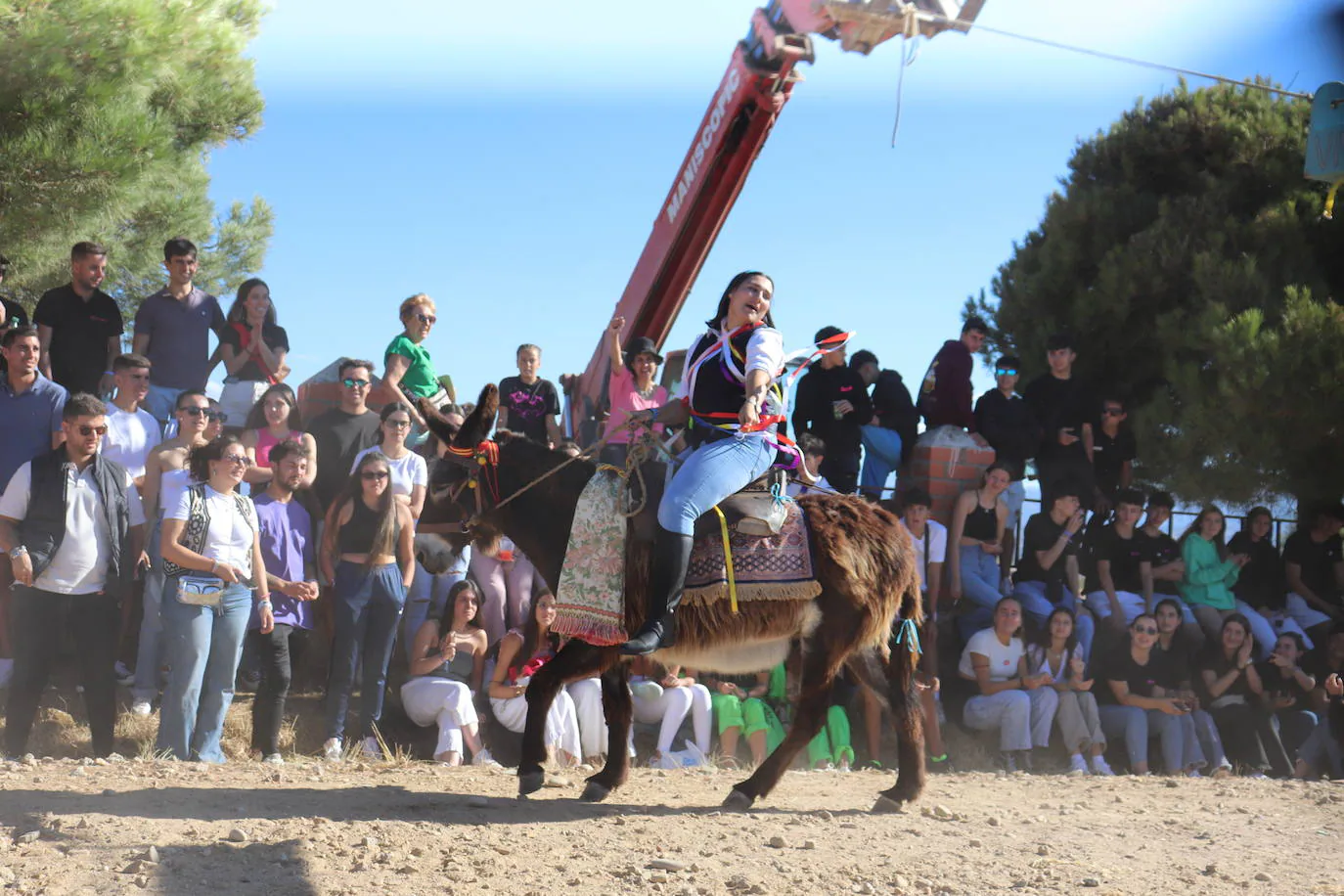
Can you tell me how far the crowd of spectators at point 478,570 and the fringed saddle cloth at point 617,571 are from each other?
461 mm

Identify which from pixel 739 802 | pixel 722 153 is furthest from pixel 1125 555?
pixel 739 802

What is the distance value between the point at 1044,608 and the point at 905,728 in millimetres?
4035

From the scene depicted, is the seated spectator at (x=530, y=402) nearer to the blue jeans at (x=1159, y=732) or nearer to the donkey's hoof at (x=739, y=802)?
the donkey's hoof at (x=739, y=802)

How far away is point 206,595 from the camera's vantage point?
24.0 feet

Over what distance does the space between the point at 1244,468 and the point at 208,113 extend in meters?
12.0

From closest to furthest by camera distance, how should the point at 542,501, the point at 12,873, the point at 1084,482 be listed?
the point at 12,873 < the point at 542,501 < the point at 1084,482

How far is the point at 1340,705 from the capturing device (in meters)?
11.6

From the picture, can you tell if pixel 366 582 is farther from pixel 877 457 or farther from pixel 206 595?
pixel 877 457

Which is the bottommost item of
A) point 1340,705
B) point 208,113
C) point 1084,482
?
point 1340,705

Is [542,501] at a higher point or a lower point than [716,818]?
higher

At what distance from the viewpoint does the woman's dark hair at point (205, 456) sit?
7582 millimetres

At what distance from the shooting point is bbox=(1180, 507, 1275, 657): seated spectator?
1145cm

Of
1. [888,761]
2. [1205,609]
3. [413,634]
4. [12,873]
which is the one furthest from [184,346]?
[1205,609]

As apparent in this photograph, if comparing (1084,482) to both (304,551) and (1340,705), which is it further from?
(304,551)
